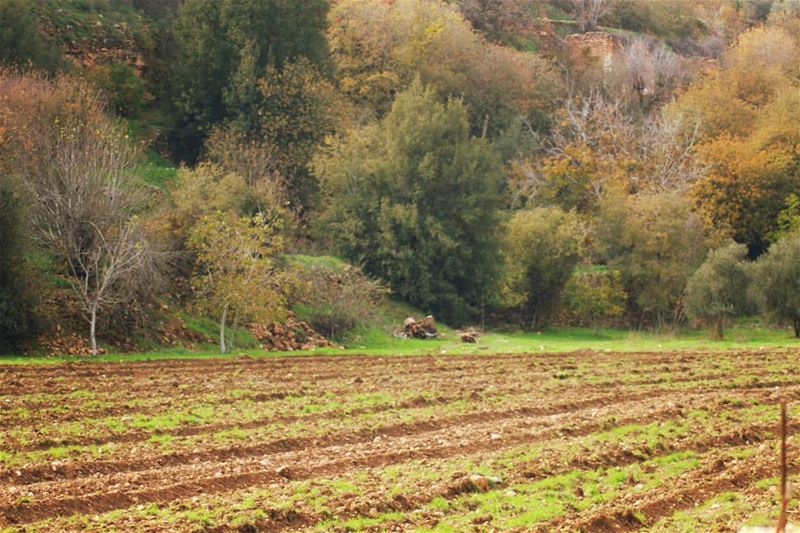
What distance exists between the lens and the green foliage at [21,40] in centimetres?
4744

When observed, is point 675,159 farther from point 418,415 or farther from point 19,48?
point 418,415

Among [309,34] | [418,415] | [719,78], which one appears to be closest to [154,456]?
[418,415]

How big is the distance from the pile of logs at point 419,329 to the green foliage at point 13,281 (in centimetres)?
1636

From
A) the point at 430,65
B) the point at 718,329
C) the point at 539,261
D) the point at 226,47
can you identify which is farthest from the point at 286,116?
the point at 718,329

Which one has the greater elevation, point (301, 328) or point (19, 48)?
point (19, 48)

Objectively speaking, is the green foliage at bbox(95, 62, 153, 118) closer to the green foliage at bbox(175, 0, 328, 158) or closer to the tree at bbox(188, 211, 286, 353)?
the green foliage at bbox(175, 0, 328, 158)

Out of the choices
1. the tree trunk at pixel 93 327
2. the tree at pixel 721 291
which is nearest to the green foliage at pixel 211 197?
the tree trunk at pixel 93 327

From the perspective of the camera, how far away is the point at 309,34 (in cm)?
5728

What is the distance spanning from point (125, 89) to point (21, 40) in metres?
8.00

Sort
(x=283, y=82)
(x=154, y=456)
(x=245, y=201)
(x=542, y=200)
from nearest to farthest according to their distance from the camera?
(x=154, y=456) < (x=245, y=201) < (x=283, y=82) < (x=542, y=200)

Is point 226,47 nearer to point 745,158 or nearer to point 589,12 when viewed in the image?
point 745,158

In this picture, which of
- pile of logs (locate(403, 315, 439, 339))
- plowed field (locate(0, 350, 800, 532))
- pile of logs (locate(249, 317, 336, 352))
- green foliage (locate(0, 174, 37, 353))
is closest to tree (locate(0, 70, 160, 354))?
green foliage (locate(0, 174, 37, 353))

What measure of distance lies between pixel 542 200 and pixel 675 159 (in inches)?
299

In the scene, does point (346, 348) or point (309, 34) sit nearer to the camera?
point (346, 348)
